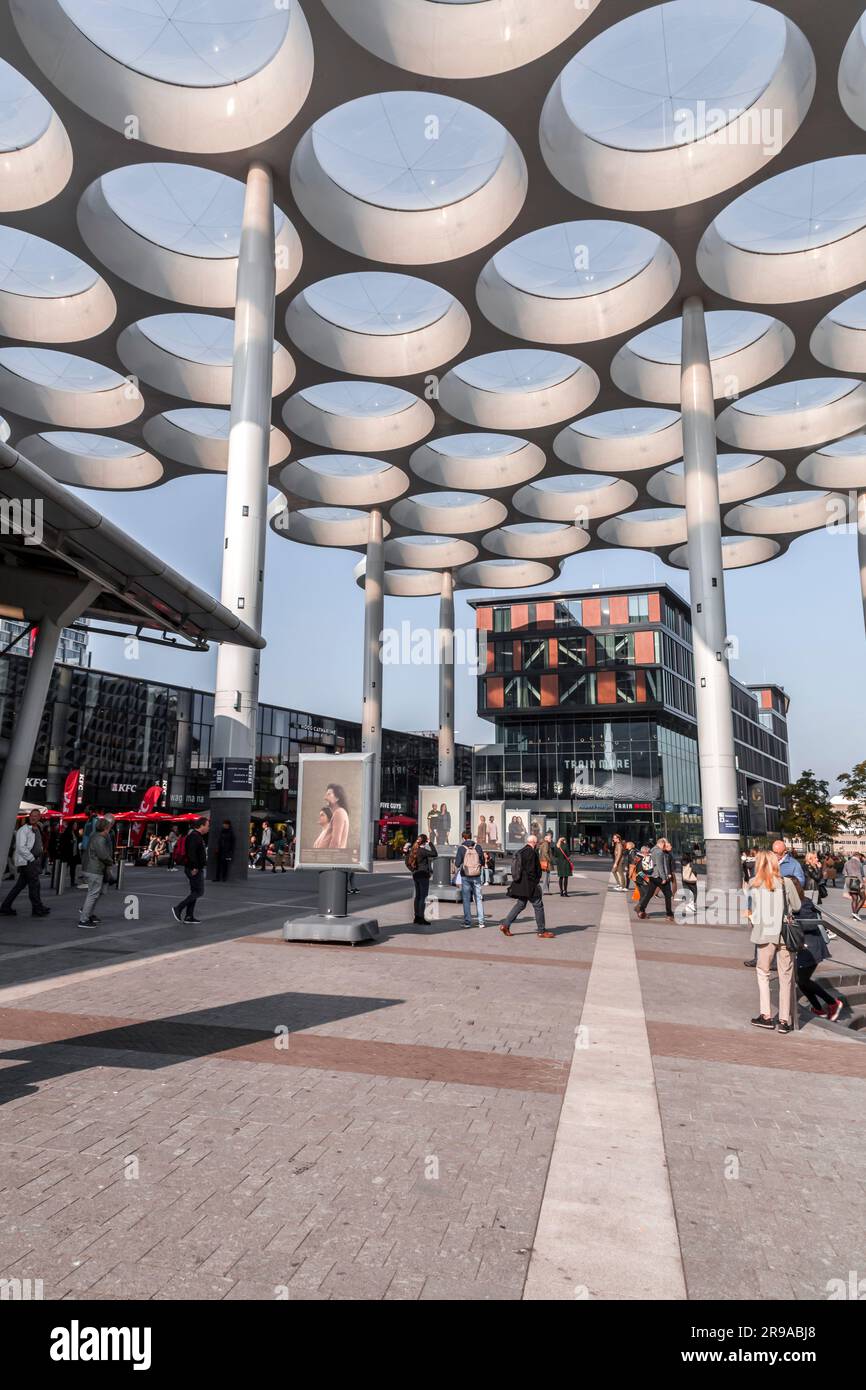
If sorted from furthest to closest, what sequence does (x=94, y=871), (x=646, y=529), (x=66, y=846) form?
(x=646, y=529) → (x=66, y=846) → (x=94, y=871)

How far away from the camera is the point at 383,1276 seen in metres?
3.32

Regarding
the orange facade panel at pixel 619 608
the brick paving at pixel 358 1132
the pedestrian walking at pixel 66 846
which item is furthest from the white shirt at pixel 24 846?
the orange facade panel at pixel 619 608

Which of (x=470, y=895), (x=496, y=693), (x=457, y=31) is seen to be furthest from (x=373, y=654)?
(x=470, y=895)

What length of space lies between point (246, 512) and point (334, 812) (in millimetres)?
11717

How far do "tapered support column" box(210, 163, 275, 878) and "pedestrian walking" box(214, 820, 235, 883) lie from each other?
0.12 meters

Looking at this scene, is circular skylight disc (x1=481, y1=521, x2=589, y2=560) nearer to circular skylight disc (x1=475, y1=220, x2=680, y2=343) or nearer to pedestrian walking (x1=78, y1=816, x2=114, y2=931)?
circular skylight disc (x1=475, y1=220, x2=680, y2=343)

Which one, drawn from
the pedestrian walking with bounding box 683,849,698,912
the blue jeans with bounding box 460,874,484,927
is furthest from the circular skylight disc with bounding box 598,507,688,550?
the blue jeans with bounding box 460,874,484,927

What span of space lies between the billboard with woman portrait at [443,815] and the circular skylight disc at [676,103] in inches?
707

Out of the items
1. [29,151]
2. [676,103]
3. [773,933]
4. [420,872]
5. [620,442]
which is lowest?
[773,933]

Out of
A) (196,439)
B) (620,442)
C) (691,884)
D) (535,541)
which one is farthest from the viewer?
(535,541)

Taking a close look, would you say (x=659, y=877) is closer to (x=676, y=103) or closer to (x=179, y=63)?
(x=676, y=103)

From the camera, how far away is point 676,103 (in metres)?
22.0
